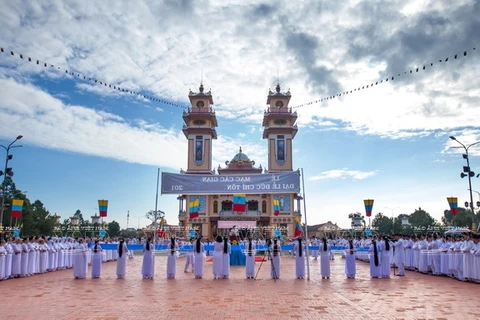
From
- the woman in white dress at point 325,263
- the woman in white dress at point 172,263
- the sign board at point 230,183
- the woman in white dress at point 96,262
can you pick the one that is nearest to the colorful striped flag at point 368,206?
the sign board at point 230,183

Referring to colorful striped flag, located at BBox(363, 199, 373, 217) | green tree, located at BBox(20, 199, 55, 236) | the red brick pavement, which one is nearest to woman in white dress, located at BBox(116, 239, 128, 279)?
the red brick pavement

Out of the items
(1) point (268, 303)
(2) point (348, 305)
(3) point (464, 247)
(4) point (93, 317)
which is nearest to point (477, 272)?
(3) point (464, 247)

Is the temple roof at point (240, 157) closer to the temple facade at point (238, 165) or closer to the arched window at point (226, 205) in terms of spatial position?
the temple facade at point (238, 165)

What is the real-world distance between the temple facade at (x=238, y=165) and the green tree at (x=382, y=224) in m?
28.4

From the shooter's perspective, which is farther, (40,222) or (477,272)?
(40,222)

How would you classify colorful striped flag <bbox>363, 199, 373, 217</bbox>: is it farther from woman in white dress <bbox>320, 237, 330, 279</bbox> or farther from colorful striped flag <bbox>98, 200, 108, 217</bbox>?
colorful striped flag <bbox>98, 200, 108, 217</bbox>

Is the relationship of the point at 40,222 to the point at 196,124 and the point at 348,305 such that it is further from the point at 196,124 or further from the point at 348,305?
the point at 348,305

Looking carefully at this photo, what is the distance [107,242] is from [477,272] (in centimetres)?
1985

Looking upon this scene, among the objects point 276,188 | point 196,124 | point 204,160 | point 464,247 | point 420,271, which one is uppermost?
point 196,124

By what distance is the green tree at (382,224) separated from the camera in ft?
235

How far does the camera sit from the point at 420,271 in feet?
55.6

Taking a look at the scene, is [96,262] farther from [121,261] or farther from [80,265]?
[121,261]

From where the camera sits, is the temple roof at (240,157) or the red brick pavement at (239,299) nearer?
the red brick pavement at (239,299)

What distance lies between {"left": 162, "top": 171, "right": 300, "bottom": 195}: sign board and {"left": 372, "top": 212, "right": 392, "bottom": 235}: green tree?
5929 cm
